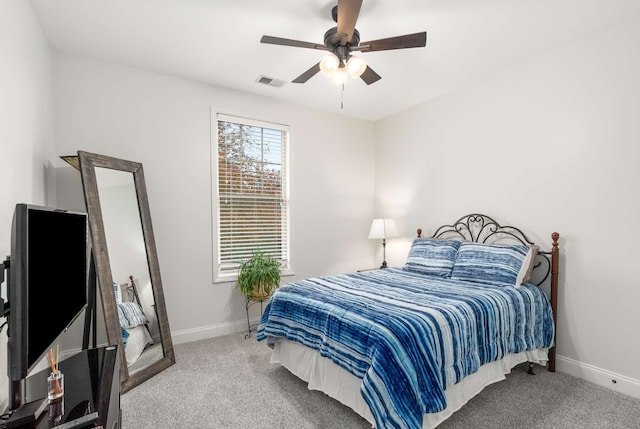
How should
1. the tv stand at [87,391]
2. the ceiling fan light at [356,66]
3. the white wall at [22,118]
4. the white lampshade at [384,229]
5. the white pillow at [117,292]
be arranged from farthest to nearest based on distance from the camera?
the white lampshade at [384,229]
the white pillow at [117,292]
the ceiling fan light at [356,66]
the white wall at [22,118]
the tv stand at [87,391]

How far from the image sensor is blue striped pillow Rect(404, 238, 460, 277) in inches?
133

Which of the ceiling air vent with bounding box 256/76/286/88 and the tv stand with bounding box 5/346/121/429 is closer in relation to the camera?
the tv stand with bounding box 5/346/121/429

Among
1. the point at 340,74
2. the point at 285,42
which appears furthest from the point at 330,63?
the point at 285,42

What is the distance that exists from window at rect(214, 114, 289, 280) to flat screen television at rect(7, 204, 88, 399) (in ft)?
6.96

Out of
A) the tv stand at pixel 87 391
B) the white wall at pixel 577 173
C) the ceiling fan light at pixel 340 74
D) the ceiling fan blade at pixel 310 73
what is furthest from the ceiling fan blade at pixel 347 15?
the tv stand at pixel 87 391

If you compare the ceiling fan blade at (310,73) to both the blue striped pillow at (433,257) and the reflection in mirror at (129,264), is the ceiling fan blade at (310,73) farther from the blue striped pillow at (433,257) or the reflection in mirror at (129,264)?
the blue striped pillow at (433,257)

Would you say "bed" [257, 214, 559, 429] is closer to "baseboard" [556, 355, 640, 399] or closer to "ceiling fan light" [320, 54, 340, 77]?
"baseboard" [556, 355, 640, 399]

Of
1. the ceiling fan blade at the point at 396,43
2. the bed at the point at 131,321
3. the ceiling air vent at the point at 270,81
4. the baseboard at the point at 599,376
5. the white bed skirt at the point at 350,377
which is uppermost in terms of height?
the ceiling air vent at the point at 270,81

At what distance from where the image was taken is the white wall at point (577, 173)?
2580mm

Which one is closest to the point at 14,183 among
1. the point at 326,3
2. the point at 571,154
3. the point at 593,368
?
the point at 326,3

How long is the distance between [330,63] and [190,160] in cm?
192

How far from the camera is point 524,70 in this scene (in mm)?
3205

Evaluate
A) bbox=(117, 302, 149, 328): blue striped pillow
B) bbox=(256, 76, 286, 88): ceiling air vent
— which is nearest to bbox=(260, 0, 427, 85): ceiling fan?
bbox=(256, 76, 286, 88): ceiling air vent

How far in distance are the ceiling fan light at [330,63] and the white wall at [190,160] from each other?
170cm
